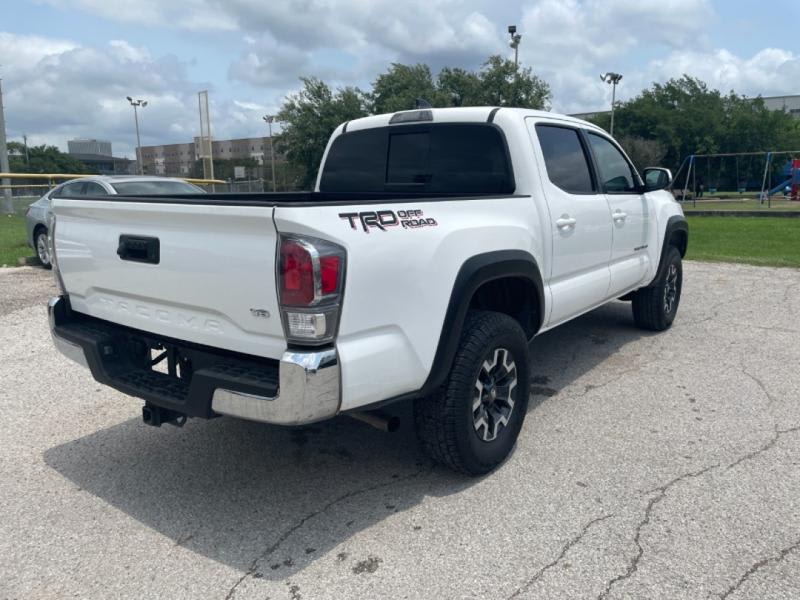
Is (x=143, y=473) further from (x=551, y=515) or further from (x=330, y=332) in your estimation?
(x=551, y=515)

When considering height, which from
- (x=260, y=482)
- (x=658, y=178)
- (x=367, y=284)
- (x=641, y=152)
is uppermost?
(x=641, y=152)

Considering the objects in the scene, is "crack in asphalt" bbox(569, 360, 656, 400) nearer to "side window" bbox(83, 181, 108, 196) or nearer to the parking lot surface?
the parking lot surface

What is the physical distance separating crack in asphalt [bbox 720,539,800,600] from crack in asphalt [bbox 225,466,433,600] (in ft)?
5.12

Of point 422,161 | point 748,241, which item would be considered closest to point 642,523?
point 422,161

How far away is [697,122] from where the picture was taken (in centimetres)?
5125

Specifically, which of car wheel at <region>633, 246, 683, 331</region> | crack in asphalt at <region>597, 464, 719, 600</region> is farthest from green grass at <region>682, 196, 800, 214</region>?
crack in asphalt at <region>597, 464, 719, 600</region>

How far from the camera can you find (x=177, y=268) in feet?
9.41

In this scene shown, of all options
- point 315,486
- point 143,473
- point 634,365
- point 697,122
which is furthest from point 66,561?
point 697,122

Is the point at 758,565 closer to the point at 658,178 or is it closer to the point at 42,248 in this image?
the point at 658,178

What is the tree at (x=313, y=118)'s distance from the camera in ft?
140

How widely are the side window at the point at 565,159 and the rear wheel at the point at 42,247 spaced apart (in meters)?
9.17

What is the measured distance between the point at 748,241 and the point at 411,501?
13.2 m

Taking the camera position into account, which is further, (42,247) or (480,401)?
(42,247)

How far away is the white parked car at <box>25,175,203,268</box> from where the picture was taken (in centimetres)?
948
